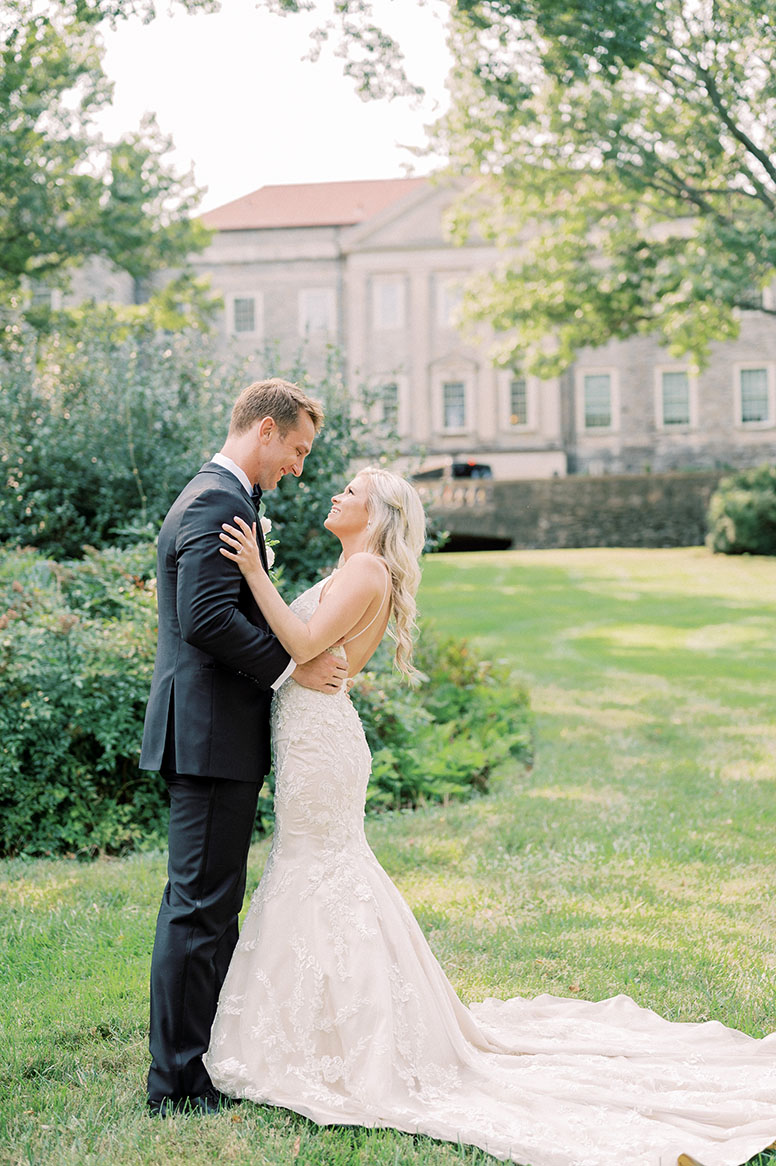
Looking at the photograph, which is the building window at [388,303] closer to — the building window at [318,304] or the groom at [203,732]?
the building window at [318,304]

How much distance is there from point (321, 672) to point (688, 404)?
43456 mm

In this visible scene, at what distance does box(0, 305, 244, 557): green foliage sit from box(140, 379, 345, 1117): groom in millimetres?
5842

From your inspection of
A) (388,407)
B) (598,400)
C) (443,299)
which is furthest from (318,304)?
(388,407)

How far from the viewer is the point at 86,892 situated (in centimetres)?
543

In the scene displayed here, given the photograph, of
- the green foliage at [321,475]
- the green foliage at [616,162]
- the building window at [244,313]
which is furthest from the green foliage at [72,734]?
the building window at [244,313]

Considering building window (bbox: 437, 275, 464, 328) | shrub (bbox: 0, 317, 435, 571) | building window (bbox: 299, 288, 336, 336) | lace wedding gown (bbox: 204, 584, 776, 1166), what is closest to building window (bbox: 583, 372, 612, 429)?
building window (bbox: 437, 275, 464, 328)

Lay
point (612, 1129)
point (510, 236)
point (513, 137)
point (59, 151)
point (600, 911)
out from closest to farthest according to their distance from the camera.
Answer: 1. point (612, 1129)
2. point (600, 911)
3. point (513, 137)
4. point (59, 151)
5. point (510, 236)

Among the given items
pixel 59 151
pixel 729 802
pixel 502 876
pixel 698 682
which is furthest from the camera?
pixel 59 151

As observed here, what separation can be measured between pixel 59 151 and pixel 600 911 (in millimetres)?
20570

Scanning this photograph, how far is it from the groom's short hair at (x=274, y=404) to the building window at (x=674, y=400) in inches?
1696

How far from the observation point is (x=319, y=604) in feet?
11.8

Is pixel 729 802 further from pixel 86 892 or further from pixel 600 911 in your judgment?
pixel 86 892

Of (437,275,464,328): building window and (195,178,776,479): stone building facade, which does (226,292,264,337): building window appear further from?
(437,275,464,328): building window

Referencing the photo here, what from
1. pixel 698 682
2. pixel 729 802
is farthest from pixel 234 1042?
pixel 698 682
